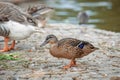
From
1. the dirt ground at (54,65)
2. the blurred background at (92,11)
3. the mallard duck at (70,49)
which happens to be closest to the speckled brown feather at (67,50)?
the mallard duck at (70,49)

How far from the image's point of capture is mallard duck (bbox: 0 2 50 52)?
1087 centimetres

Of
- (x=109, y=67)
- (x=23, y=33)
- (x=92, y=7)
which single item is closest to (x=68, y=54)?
(x=109, y=67)

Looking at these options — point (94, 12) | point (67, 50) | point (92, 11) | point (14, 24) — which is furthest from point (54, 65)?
point (92, 11)

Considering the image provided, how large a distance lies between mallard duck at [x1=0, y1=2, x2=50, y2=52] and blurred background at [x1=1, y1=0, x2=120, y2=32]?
23.9ft

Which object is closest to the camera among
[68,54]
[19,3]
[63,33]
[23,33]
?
[68,54]

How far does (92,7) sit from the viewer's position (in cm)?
2669

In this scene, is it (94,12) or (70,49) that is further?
(94,12)

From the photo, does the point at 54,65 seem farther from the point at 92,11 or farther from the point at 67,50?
the point at 92,11

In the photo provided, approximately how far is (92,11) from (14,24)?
14.1m

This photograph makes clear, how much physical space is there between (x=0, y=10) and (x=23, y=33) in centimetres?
91

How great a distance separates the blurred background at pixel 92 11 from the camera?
789 inches

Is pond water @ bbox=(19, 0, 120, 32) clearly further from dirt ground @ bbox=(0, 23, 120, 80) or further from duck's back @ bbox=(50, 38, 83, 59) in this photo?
duck's back @ bbox=(50, 38, 83, 59)

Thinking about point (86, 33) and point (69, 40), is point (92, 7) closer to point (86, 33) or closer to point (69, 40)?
point (86, 33)

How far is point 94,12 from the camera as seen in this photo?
2430cm
